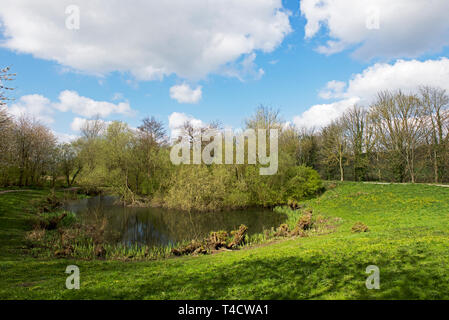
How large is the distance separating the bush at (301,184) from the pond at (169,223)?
4.31m

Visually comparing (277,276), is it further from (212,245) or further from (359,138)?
(359,138)

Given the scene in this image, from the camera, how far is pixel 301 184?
2734 cm

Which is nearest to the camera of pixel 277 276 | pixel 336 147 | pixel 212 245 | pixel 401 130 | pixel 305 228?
pixel 277 276

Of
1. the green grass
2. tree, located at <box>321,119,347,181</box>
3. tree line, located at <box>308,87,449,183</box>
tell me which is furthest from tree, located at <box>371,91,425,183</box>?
the green grass

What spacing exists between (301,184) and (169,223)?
1519 centimetres

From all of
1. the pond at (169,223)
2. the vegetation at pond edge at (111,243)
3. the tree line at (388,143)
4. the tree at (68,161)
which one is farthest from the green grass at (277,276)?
the tree at (68,161)

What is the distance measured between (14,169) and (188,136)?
22648 mm

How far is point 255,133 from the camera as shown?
1148 inches

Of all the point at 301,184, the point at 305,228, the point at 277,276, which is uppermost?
the point at 301,184

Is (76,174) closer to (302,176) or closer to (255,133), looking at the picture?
(255,133)

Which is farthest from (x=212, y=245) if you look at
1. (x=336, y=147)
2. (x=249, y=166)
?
(x=336, y=147)

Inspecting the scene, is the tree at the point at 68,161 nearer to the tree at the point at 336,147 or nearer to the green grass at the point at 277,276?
the green grass at the point at 277,276

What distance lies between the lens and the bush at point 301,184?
2694 centimetres

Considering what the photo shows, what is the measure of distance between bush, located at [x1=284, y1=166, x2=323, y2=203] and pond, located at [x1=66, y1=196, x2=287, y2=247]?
4309 mm
